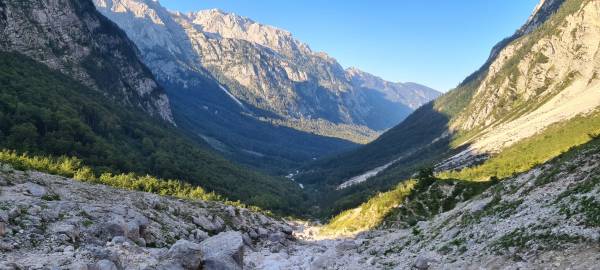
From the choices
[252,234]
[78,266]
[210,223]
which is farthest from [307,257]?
[78,266]

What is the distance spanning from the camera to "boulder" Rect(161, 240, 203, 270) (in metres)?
31.9

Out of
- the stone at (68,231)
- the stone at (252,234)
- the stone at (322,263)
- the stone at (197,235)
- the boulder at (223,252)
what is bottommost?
the stone at (322,263)

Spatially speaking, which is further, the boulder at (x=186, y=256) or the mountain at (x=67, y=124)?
the mountain at (x=67, y=124)

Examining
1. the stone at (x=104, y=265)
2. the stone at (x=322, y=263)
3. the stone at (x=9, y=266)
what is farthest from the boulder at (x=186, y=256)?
the stone at (x=322, y=263)

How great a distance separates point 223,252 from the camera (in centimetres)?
3584

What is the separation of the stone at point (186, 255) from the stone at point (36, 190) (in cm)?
2105

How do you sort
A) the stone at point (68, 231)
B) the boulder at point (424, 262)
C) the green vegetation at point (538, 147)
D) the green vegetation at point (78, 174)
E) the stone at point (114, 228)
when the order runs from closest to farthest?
the boulder at point (424, 262)
the stone at point (68, 231)
the stone at point (114, 228)
the green vegetation at point (78, 174)
the green vegetation at point (538, 147)

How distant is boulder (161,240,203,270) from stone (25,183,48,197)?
21046mm

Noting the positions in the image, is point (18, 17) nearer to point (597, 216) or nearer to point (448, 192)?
point (448, 192)

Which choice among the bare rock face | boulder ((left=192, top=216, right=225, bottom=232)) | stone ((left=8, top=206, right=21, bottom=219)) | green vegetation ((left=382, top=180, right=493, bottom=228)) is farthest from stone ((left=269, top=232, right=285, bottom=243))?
stone ((left=8, top=206, right=21, bottom=219))

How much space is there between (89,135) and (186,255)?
370 feet

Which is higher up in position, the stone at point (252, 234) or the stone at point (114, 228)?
the stone at point (114, 228)

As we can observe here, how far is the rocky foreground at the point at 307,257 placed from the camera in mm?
28734

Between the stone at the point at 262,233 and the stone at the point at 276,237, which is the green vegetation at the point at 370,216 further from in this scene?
the stone at the point at 262,233
